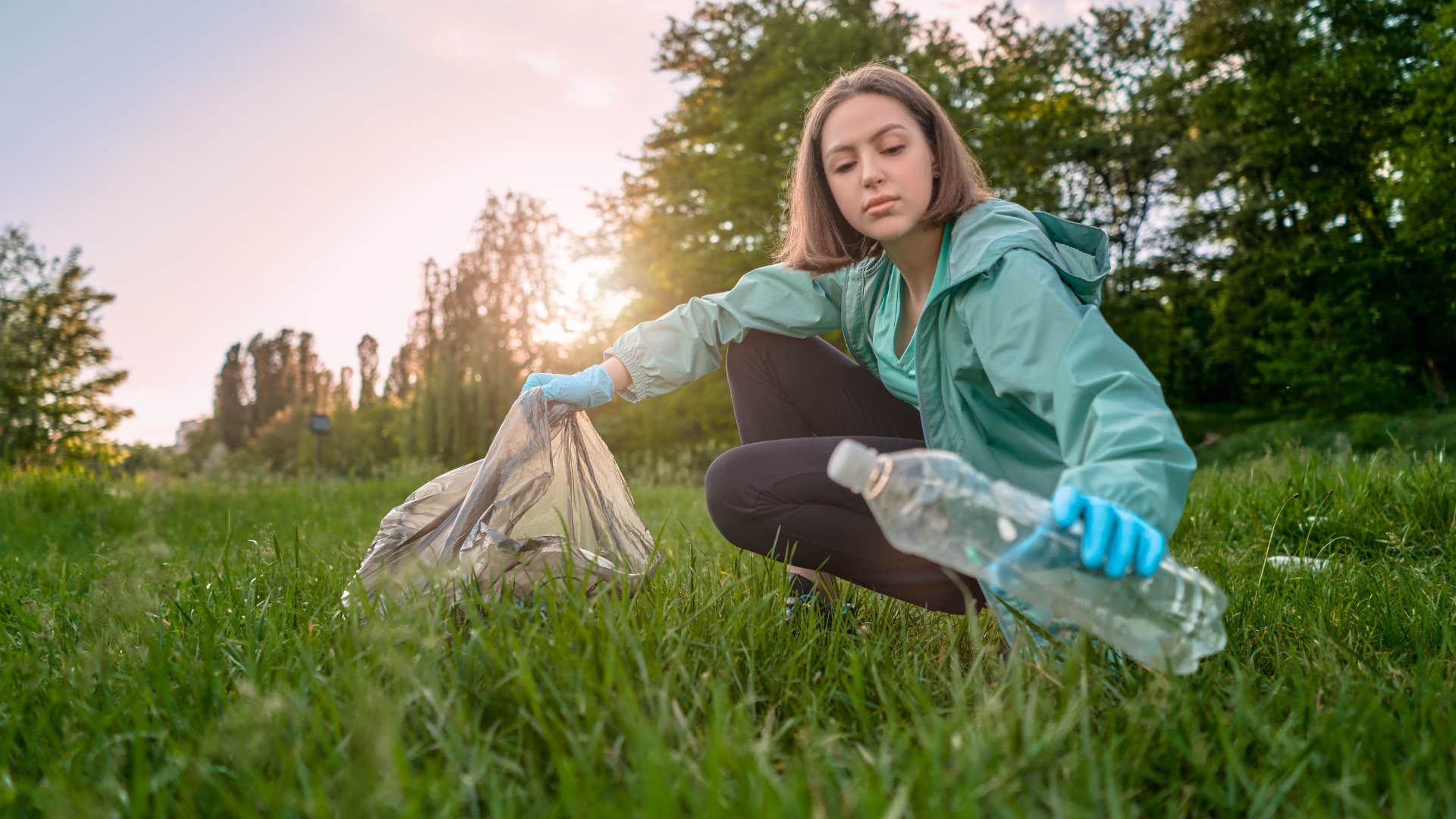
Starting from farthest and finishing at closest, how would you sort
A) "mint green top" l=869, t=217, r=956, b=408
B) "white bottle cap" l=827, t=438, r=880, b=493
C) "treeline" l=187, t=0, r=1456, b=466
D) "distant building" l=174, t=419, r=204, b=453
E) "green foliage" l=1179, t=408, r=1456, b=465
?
"distant building" l=174, t=419, r=204, b=453
"treeline" l=187, t=0, r=1456, b=466
"green foliage" l=1179, t=408, r=1456, b=465
"mint green top" l=869, t=217, r=956, b=408
"white bottle cap" l=827, t=438, r=880, b=493

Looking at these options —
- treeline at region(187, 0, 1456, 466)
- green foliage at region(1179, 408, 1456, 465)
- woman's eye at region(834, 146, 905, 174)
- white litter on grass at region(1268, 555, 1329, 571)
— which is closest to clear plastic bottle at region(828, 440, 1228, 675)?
woman's eye at region(834, 146, 905, 174)

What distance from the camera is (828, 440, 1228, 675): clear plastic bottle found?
148 centimetres

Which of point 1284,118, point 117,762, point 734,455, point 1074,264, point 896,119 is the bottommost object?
point 117,762

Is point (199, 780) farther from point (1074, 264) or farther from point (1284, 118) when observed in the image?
point (1284, 118)

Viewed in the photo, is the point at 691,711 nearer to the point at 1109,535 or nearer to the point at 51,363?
the point at 1109,535

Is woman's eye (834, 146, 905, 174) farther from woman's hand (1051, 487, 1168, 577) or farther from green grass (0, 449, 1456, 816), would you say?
woman's hand (1051, 487, 1168, 577)

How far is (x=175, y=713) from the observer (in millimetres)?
1520

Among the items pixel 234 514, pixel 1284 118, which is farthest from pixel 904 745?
pixel 1284 118

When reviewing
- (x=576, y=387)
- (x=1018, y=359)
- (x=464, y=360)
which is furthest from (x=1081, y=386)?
(x=464, y=360)

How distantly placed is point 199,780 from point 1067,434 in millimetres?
1527

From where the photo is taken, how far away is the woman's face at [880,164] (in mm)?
2182

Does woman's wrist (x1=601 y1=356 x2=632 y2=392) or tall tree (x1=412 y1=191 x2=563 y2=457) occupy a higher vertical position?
tall tree (x1=412 y1=191 x2=563 y2=457)

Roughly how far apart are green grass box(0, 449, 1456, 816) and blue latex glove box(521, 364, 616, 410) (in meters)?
0.56

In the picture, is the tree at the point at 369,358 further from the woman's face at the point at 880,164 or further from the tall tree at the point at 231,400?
the woman's face at the point at 880,164
